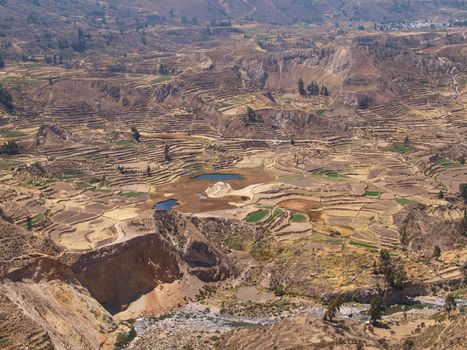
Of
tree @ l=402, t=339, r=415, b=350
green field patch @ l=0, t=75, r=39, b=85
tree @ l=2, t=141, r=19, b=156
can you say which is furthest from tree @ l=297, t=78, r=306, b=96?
tree @ l=402, t=339, r=415, b=350

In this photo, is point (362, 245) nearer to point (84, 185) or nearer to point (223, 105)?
point (84, 185)

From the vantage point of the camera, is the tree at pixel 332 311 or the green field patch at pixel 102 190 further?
the green field patch at pixel 102 190

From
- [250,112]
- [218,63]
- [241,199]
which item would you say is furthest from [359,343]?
[218,63]

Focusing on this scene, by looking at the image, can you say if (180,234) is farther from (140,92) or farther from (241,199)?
Result: (140,92)

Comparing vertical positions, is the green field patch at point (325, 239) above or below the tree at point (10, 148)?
below

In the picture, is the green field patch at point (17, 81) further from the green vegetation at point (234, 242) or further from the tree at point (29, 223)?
the green vegetation at point (234, 242)

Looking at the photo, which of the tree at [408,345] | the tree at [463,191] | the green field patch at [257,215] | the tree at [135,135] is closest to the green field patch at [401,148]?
the tree at [463,191]
